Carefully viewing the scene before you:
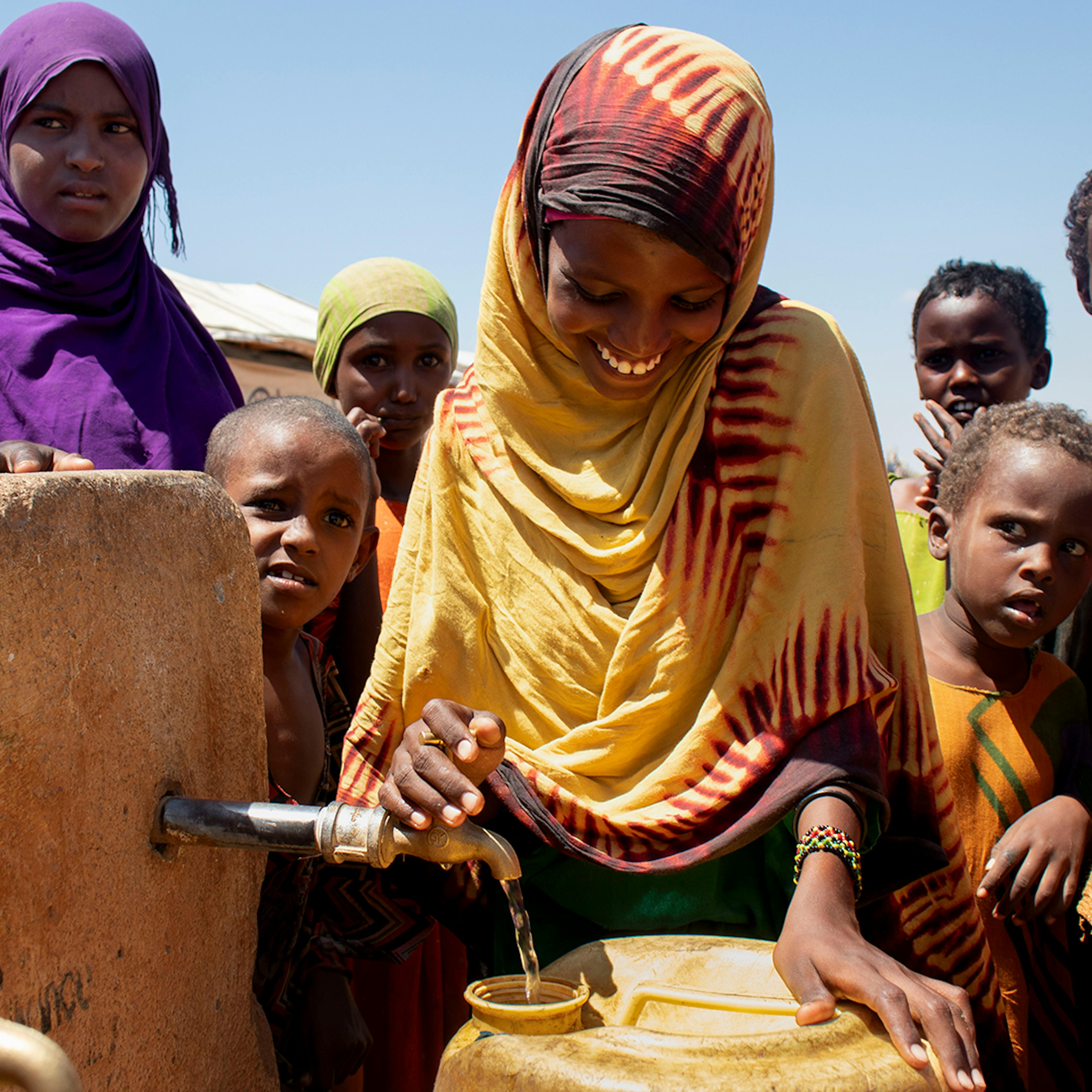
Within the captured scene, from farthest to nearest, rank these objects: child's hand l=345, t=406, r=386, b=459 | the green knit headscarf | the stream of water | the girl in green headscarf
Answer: the green knit headscarf
the girl in green headscarf
child's hand l=345, t=406, r=386, b=459
the stream of water

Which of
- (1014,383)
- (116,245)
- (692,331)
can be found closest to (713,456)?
(692,331)

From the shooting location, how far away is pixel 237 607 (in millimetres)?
1688

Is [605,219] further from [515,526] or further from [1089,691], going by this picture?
[1089,691]

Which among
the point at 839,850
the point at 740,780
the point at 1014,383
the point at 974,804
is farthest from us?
the point at 1014,383

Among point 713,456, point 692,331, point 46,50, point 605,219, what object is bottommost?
point 713,456

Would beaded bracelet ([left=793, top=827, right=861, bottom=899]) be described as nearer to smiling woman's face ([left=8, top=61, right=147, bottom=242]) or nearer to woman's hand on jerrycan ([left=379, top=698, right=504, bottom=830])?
woman's hand on jerrycan ([left=379, top=698, right=504, bottom=830])

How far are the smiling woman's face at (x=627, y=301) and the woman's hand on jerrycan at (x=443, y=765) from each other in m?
0.62

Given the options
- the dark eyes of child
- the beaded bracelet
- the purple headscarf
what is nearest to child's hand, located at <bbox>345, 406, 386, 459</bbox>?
the dark eyes of child

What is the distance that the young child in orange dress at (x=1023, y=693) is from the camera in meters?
2.48

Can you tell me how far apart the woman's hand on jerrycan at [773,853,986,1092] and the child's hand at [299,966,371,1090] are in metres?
0.92

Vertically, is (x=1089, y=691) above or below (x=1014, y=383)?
below

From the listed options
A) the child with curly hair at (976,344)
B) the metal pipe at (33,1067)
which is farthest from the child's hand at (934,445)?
the metal pipe at (33,1067)

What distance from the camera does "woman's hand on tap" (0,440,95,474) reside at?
1.53 m

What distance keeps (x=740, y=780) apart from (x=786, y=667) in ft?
0.63
